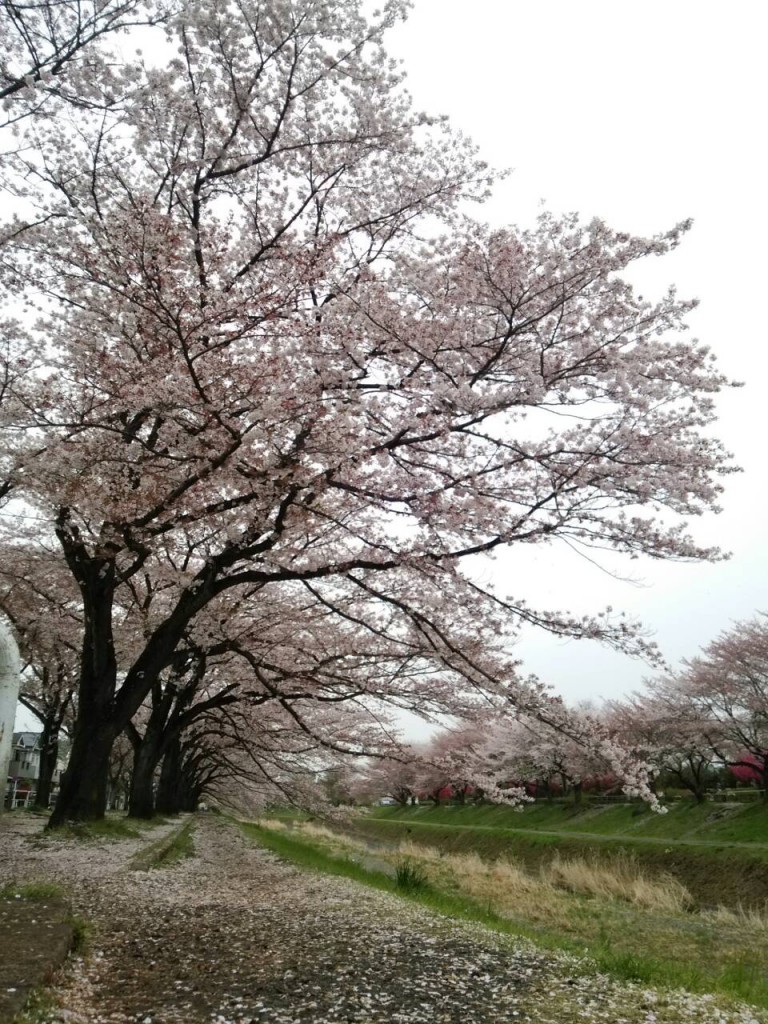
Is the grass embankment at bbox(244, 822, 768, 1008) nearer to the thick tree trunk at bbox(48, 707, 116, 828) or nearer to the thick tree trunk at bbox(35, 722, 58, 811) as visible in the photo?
the thick tree trunk at bbox(48, 707, 116, 828)

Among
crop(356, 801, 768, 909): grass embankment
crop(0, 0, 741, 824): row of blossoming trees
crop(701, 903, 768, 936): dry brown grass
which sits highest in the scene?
crop(0, 0, 741, 824): row of blossoming trees

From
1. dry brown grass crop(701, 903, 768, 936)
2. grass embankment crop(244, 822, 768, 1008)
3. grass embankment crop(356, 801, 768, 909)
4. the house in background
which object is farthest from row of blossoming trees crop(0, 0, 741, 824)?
the house in background

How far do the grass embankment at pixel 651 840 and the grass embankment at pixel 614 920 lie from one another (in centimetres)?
248

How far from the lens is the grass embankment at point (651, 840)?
62.6ft

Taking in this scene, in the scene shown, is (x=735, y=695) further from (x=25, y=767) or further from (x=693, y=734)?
(x=25, y=767)

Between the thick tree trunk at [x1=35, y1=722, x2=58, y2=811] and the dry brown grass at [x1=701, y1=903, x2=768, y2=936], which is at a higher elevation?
the thick tree trunk at [x1=35, y1=722, x2=58, y2=811]

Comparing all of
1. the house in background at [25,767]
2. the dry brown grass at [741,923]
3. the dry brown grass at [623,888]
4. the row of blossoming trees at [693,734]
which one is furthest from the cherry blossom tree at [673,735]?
the house in background at [25,767]

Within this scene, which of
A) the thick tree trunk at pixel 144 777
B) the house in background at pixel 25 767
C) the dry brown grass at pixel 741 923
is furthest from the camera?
the house in background at pixel 25 767

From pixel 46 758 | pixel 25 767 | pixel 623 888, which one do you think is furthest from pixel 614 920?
pixel 25 767

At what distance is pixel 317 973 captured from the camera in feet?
13.8

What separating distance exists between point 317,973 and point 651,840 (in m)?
25.0

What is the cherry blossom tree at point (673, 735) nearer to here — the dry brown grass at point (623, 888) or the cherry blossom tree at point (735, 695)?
the cherry blossom tree at point (735, 695)

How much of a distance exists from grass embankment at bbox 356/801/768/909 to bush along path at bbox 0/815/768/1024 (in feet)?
39.2

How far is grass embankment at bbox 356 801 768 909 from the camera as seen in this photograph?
19094 mm
